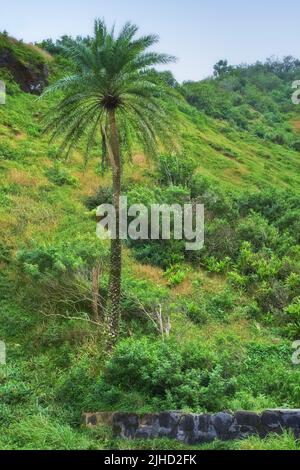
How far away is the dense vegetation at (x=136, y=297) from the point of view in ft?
50.4

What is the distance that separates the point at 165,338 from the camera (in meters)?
18.7

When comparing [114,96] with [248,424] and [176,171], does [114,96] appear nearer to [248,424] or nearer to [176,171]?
[248,424]

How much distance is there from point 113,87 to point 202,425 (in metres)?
9.62

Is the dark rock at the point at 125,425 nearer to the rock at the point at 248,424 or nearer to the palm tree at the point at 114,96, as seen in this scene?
the rock at the point at 248,424

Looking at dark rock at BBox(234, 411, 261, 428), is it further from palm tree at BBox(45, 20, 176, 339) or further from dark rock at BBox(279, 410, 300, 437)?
palm tree at BBox(45, 20, 176, 339)

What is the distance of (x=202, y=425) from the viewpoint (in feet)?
44.4

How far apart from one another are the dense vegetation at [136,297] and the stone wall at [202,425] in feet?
1.21

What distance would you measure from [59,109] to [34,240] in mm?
7911

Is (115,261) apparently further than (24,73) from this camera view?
No

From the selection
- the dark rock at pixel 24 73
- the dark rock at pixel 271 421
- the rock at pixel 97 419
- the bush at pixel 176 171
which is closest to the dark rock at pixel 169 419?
the rock at pixel 97 419

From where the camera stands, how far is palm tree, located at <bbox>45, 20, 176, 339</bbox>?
667 inches

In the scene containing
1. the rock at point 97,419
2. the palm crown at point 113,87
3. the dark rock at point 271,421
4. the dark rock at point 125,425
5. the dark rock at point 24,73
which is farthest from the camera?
the dark rock at point 24,73

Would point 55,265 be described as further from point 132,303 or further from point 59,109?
point 59,109

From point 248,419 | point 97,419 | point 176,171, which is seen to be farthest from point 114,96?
point 176,171
